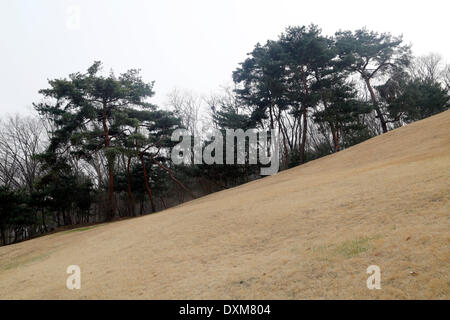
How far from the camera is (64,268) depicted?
538 cm

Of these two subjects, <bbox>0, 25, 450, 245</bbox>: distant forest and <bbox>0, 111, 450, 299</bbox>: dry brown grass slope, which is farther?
<bbox>0, 25, 450, 245</bbox>: distant forest

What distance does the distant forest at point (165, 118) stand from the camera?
16.2m

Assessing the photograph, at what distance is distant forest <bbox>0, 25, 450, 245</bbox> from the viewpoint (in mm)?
16219

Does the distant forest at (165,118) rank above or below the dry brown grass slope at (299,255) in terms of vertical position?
above

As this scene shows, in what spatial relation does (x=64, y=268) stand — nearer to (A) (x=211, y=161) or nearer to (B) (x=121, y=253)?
(B) (x=121, y=253)

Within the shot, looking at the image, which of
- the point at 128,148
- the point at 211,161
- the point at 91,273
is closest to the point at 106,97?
the point at 128,148

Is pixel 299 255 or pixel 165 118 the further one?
pixel 165 118

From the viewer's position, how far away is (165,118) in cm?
1947

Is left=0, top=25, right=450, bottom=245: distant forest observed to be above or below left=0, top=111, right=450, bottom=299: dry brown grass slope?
above

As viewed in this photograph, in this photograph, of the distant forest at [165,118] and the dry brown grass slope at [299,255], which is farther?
the distant forest at [165,118]

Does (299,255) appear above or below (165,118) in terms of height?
below
